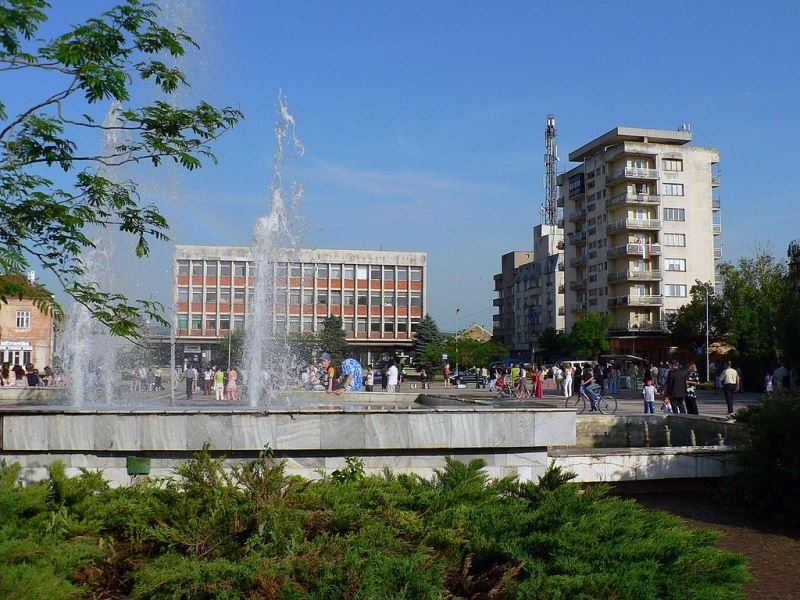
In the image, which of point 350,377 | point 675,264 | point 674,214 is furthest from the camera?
point 675,264

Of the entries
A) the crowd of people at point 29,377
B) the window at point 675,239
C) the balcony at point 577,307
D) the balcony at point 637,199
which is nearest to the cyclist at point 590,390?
the crowd of people at point 29,377

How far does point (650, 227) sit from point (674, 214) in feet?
9.41

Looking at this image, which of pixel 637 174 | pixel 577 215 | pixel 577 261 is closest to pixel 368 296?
pixel 577 261

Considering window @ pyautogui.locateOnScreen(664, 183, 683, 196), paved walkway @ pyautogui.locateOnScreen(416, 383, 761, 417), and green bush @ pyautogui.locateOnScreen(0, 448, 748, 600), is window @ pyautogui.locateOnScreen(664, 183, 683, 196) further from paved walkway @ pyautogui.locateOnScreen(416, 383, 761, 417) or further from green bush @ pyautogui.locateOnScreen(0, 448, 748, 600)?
green bush @ pyautogui.locateOnScreen(0, 448, 748, 600)

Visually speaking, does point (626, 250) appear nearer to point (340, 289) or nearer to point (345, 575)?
point (340, 289)

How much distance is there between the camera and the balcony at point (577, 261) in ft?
274

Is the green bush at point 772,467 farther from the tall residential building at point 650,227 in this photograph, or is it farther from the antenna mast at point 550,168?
the antenna mast at point 550,168

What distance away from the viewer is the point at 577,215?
8338 centimetres

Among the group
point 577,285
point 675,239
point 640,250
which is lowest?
point 577,285

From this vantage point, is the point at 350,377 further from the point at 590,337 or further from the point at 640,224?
the point at 640,224

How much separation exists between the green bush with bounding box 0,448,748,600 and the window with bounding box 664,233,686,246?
73.8m

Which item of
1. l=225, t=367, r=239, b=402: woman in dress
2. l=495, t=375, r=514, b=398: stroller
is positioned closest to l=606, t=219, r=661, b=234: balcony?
l=495, t=375, r=514, b=398: stroller

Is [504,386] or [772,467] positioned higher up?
[504,386]

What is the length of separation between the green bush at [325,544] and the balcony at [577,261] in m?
78.9
